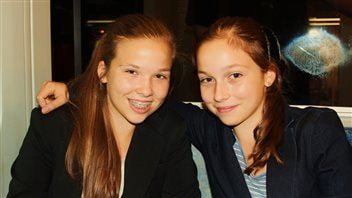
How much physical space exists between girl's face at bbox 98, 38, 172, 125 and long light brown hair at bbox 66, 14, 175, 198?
0.08 ft

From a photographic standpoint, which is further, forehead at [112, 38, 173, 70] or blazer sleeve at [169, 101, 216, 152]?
blazer sleeve at [169, 101, 216, 152]

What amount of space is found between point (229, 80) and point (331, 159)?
0.30 m

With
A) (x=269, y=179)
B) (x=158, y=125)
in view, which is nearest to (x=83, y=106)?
(x=158, y=125)

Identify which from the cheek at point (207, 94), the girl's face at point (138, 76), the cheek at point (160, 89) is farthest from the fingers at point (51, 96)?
the cheek at point (207, 94)

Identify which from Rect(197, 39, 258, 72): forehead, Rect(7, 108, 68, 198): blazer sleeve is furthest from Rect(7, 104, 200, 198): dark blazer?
Rect(197, 39, 258, 72): forehead

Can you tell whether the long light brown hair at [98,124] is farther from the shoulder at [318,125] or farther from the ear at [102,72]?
the shoulder at [318,125]

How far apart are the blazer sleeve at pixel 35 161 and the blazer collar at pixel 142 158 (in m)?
0.20

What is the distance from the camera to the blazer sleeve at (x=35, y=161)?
3.58 feet

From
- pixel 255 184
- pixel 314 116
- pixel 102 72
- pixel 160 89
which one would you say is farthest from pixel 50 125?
pixel 314 116

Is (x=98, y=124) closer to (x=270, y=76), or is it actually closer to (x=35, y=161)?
(x=35, y=161)

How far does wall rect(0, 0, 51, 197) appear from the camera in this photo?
1.10 metres

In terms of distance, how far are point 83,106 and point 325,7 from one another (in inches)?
43.6

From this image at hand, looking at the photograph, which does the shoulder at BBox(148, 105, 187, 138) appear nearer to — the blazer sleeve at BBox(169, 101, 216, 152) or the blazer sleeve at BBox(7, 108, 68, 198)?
the blazer sleeve at BBox(169, 101, 216, 152)

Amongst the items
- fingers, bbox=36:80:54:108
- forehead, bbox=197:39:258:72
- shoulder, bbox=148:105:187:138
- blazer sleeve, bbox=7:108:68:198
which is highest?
forehead, bbox=197:39:258:72
